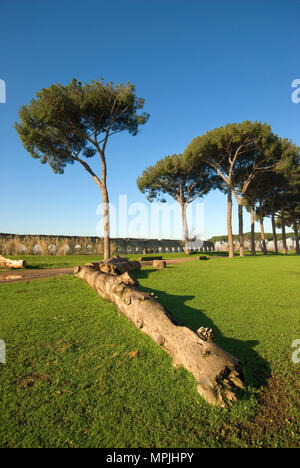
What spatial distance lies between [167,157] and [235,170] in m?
9.23

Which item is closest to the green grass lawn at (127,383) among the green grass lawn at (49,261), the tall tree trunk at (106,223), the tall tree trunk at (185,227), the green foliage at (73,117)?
the green grass lawn at (49,261)

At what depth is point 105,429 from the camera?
71.4 inches

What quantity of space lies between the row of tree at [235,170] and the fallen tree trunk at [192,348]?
19.6 m

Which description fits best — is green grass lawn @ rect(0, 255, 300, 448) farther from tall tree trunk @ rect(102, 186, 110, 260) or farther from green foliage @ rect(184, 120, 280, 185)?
green foliage @ rect(184, 120, 280, 185)

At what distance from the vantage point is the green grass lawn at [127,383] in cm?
178

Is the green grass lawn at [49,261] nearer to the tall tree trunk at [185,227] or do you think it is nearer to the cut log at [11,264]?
the cut log at [11,264]

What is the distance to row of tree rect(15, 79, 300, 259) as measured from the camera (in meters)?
15.0

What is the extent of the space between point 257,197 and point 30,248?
29428 mm

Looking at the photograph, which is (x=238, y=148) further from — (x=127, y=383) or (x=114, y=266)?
(x=127, y=383)

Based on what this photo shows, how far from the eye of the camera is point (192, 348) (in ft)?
8.34

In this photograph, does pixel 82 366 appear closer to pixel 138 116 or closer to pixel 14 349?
pixel 14 349

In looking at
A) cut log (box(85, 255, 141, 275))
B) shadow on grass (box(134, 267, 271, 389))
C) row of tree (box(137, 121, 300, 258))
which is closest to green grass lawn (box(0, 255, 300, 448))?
shadow on grass (box(134, 267, 271, 389))

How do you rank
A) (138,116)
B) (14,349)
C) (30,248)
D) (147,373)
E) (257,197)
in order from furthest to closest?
(257,197) → (30,248) → (138,116) → (14,349) → (147,373)
